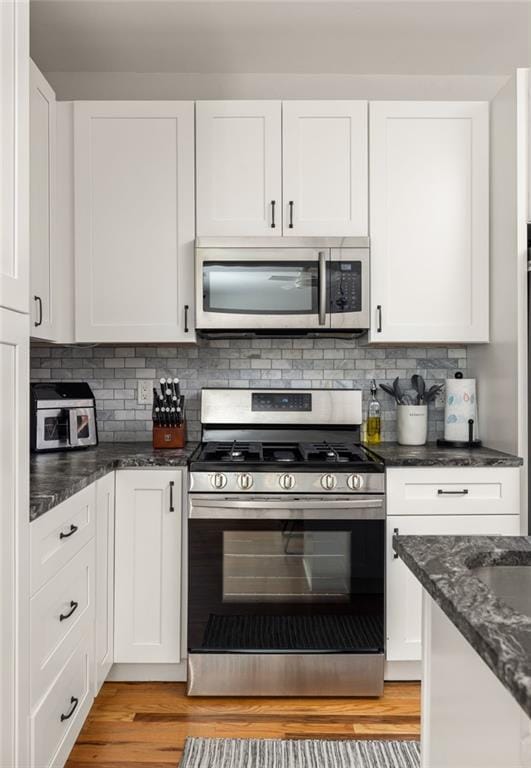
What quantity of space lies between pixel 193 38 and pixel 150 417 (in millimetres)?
1711

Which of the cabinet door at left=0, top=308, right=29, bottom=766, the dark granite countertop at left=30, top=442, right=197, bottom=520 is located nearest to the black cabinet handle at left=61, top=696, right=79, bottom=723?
the cabinet door at left=0, top=308, right=29, bottom=766

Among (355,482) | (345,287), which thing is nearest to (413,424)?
(355,482)

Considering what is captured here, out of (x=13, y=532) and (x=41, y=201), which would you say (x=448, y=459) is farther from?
(x=41, y=201)

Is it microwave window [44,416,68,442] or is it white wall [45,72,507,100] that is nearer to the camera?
microwave window [44,416,68,442]

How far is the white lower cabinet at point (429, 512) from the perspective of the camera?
2465mm

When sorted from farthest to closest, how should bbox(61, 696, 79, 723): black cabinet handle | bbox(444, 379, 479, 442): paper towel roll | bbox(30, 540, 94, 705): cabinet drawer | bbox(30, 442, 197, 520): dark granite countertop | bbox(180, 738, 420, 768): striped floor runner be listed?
bbox(444, 379, 479, 442): paper towel roll
bbox(180, 738, 420, 768): striped floor runner
bbox(61, 696, 79, 723): black cabinet handle
bbox(30, 442, 197, 520): dark granite countertop
bbox(30, 540, 94, 705): cabinet drawer

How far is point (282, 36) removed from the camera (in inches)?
106

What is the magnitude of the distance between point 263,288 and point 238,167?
53 centimetres

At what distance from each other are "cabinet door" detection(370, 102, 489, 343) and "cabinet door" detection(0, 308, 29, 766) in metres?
1.72

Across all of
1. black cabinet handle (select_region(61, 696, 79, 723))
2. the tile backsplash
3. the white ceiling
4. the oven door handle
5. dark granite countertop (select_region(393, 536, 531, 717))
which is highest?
the white ceiling

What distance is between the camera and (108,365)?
10.0 feet

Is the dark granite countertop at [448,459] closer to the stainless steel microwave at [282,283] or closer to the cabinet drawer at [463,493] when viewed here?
the cabinet drawer at [463,493]

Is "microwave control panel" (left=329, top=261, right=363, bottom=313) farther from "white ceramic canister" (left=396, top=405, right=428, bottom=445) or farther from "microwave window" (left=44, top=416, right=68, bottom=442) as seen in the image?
"microwave window" (left=44, top=416, right=68, bottom=442)

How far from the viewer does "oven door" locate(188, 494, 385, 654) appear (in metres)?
2.40
